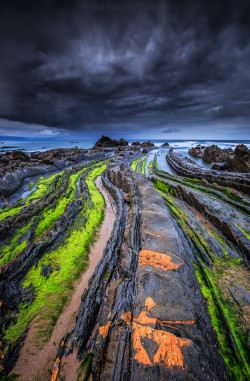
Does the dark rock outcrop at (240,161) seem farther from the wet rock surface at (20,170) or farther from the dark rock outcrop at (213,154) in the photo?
the wet rock surface at (20,170)

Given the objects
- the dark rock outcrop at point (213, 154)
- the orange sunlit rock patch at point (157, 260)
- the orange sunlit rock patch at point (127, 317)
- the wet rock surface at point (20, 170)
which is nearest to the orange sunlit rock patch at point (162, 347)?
the orange sunlit rock patch at point (127, 317)

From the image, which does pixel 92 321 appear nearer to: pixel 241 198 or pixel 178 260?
pixel 178 260

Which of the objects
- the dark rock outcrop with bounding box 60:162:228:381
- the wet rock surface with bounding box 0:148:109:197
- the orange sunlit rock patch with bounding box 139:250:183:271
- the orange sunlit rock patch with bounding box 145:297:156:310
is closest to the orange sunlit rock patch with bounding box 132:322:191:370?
the dark rock outcrop with bounding box 60:162:228:381

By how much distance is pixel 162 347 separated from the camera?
88.0 inches

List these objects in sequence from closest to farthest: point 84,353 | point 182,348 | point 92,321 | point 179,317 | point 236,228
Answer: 1. point 182,348
2. point 179,317
3. point 84,353
4. point 92,321
5. point 236,228

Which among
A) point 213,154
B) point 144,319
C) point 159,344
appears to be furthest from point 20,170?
point 213,154

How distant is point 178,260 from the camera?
156 inches

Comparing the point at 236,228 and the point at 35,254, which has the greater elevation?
the point at 236,228

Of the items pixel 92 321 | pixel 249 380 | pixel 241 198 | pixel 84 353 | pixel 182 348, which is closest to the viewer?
pixel 182 348

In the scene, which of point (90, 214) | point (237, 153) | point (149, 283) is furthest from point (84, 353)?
point (237, 153)

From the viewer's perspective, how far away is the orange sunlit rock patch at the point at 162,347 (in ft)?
6.79

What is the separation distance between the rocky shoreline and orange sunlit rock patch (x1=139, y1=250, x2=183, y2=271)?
1.2 inches

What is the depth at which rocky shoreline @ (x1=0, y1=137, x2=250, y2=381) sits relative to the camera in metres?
2.35

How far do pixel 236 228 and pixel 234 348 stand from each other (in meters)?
4.00
